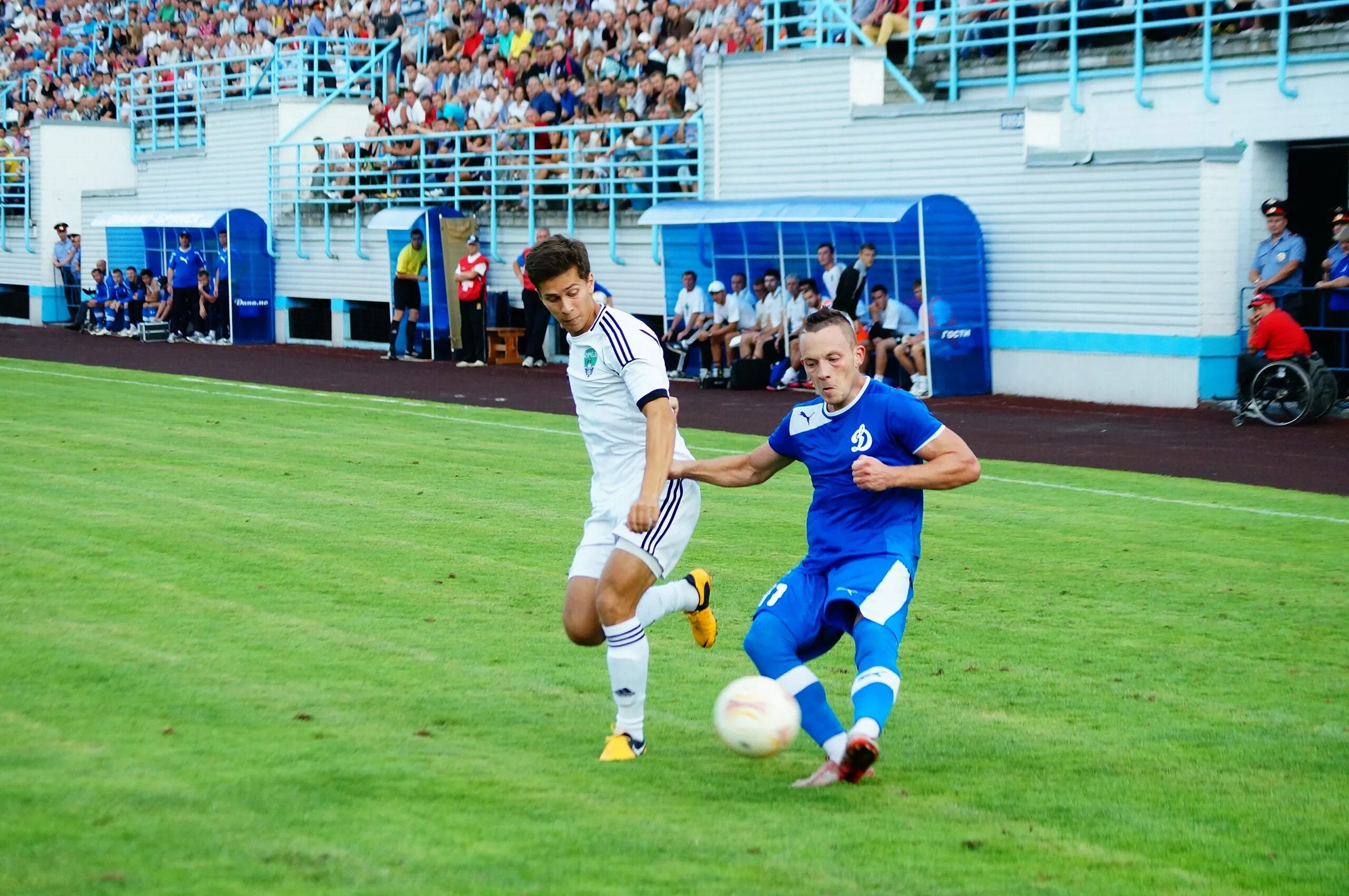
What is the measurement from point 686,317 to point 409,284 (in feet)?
22.0

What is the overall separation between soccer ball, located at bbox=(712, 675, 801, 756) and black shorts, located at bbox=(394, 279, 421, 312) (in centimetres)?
2537

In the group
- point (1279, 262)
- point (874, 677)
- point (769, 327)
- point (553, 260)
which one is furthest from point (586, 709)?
point (769, 327)

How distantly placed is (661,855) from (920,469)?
169 cm

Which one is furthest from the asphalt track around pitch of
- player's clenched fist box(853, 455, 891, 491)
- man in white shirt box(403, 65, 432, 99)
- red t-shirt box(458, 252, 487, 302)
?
player's clenched fist box(853, 455, 891, 491)

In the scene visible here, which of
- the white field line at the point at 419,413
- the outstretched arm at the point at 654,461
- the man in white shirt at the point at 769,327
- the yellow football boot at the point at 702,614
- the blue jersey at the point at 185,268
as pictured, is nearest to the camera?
the outstretched arm at the point at 654,461

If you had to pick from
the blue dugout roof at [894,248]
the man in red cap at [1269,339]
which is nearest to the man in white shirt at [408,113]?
the blue dugout roof at [894,248]

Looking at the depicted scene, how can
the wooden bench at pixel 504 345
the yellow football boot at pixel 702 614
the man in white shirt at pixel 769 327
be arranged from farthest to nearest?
the wooden bench at pixel 504 345 < the man in white shirt at pixel 769 327 < the yellow football boot at pixel 702 614

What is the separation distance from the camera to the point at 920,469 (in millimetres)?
5879

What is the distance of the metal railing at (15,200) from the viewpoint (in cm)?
4447

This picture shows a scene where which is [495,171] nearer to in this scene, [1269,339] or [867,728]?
[1269,339]

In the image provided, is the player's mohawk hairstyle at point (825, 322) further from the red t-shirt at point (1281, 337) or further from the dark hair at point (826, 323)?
the red t-shirt at point (1281, 337)

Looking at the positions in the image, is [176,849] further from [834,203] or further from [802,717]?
[834,203]

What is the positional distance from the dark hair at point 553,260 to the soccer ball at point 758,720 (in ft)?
5.48

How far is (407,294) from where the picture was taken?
99.7ft
